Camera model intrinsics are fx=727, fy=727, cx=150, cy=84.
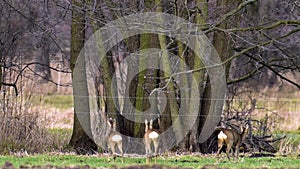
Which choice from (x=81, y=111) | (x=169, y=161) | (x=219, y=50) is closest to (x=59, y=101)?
(x=81, y=111)

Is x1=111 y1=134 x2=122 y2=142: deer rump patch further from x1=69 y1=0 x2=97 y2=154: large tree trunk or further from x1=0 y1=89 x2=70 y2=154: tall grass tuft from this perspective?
x1=69 y1=0 x2=97 y2=154: large tree trunk

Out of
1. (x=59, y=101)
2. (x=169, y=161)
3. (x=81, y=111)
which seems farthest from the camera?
(x=59, y=101)

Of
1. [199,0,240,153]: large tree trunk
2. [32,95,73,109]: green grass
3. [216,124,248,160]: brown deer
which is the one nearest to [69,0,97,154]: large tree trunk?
[199,0,240,153]: large tree trunk

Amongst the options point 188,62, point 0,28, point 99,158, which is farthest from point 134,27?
point 0,28

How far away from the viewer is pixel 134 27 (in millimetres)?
17047

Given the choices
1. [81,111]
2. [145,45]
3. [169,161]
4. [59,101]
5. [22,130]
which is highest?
[145,45]

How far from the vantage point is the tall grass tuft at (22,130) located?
681 inches

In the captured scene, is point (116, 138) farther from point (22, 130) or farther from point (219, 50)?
point (219, 50)

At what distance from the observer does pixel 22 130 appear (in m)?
17.9

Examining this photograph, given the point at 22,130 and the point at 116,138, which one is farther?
the point at 22,130

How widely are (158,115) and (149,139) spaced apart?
411 cm

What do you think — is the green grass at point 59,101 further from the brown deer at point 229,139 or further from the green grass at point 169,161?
the green grass at point 169,161

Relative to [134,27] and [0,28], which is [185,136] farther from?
[0,28]

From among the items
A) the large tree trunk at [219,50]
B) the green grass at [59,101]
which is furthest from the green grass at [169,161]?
the green grass at [59,101]
